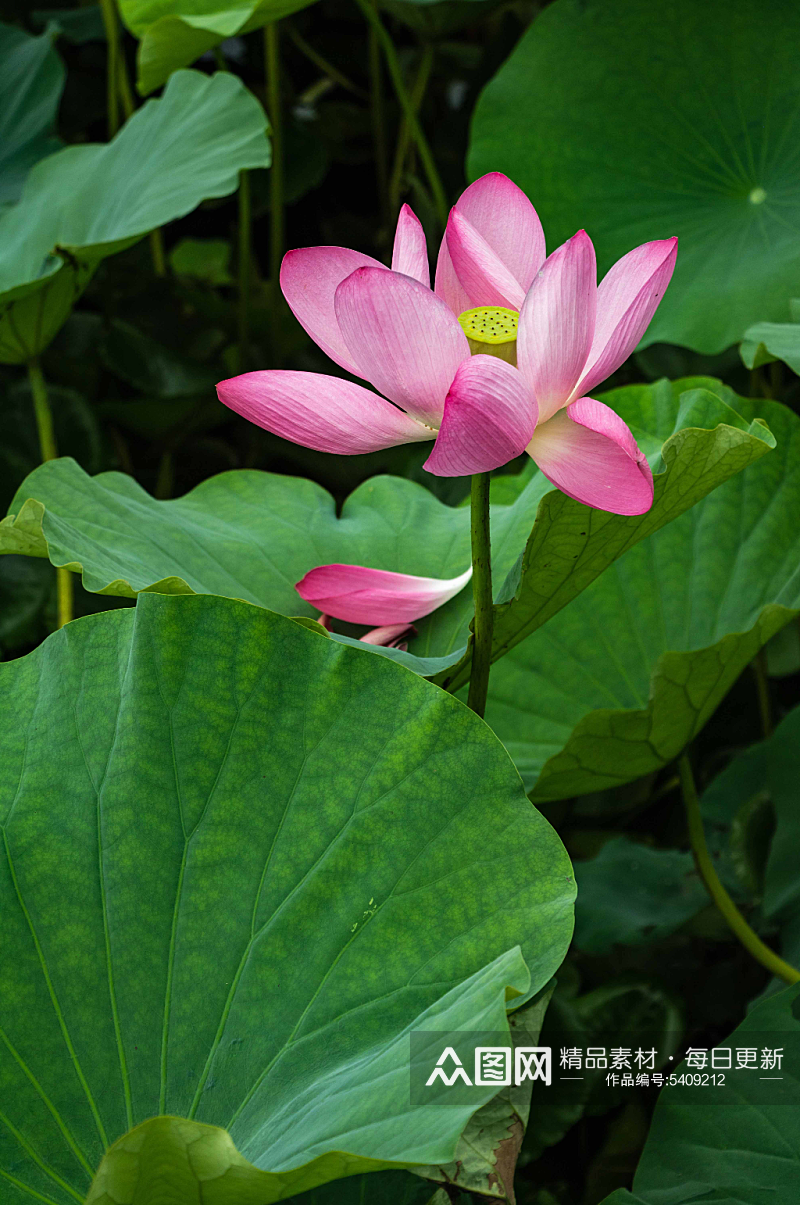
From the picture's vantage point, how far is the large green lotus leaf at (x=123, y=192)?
1.02 meters

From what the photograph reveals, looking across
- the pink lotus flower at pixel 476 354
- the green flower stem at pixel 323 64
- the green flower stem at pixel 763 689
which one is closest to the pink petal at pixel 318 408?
the pink lotus flower at pixel 476 354

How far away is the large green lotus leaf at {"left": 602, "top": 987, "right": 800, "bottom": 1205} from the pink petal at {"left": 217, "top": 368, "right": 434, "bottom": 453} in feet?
1.53

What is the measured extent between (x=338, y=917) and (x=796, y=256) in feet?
2.81

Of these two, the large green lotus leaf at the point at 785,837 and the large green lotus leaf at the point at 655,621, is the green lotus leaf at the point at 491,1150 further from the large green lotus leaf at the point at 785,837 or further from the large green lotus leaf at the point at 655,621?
the large green lotus leaf at the point at 785,837

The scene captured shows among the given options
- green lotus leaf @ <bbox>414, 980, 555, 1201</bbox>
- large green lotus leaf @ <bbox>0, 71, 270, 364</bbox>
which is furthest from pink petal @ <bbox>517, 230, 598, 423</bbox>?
large green lotus leaf @ <bbox>0, 71, 270, 364</bbox>

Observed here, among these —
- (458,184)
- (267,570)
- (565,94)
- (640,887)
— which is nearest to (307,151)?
(458,184)

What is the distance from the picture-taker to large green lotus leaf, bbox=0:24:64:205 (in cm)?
141

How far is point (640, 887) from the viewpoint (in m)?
1.18

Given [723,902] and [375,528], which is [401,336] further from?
[723,902]

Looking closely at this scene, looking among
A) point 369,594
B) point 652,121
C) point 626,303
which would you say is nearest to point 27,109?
point 652,121

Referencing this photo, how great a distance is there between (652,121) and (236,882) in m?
1.04

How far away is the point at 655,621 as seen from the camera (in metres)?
0.94

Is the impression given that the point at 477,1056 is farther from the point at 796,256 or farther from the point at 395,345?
the point at 796,256

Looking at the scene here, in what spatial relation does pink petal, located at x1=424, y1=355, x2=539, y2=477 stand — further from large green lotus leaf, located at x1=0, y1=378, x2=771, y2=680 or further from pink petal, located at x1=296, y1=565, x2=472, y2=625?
pink petal, located at x1=296, y1=565, x2=472, y2=625
